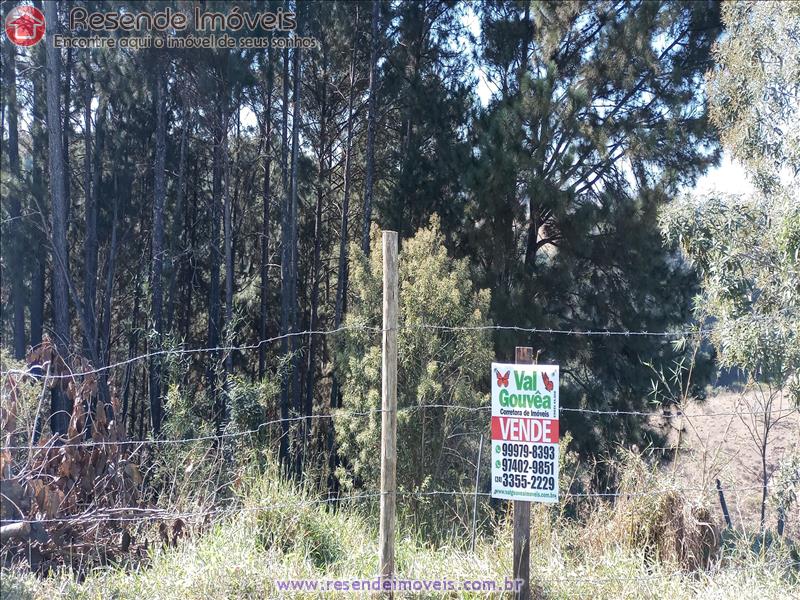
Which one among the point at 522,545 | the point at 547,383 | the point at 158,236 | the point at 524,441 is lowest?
the point at 522,545

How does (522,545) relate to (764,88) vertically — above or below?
below

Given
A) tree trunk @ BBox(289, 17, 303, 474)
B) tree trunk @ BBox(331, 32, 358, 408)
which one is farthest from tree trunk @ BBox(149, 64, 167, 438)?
tree trunk @ BBox(331, 32, 358, 408)

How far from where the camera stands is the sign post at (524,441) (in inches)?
159

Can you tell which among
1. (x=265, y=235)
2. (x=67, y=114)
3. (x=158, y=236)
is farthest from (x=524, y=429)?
(x=67, y=114)

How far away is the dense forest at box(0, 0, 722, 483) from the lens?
14.4 m

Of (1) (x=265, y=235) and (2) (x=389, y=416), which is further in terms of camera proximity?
(1) (x=265, y=235)

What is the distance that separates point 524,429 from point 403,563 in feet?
4.13

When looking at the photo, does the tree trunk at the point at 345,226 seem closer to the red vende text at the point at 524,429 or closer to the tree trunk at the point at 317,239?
the tree trunk at the point at 317,239

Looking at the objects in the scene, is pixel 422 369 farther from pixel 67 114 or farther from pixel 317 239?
pixel 67 114

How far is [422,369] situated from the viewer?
1120cm

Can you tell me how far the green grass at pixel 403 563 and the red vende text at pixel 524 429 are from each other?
0.83 m

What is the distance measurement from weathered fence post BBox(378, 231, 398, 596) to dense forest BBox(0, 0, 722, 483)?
6.61 m

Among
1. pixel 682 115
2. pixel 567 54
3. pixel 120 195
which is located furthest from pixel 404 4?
pixel 120 195

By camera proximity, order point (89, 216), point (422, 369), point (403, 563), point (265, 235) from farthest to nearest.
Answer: point (265, 235), point (89, 216), point (422, 369), point (403, 563)
